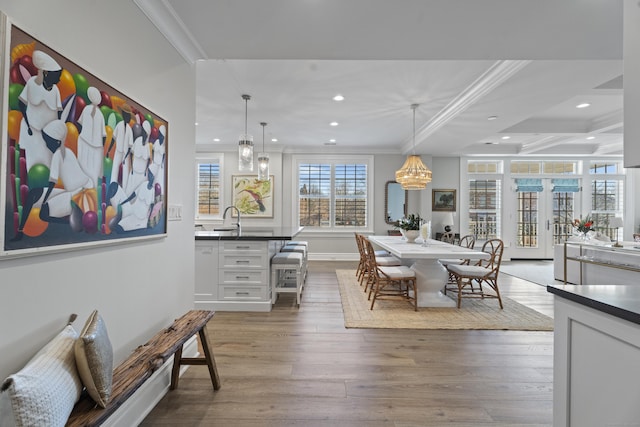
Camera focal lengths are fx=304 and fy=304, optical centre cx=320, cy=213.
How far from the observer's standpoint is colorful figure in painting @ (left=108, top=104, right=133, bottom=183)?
147cm

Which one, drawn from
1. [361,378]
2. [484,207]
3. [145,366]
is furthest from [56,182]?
[484,207]

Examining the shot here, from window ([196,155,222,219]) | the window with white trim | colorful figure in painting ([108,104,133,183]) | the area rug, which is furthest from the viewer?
the window with white trim

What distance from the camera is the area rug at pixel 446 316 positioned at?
3131mm

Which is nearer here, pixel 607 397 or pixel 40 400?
pixel 40 400

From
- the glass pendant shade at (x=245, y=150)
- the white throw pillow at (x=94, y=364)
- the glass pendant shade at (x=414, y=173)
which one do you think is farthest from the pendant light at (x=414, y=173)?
the white throw pillow at (x=94, y=364)

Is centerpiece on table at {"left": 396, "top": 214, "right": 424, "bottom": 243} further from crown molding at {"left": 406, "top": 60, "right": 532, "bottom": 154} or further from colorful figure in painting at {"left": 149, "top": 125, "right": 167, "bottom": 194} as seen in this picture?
colorful figure in painting at {"left": 149, "top": 125, "right": 167, "bottom": 194}

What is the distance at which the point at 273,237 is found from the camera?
3.48 meters

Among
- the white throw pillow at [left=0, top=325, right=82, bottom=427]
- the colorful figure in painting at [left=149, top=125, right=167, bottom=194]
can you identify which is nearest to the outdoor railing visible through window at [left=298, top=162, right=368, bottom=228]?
the colorful figure in painting at [left=149, top=125, right=167, bottom=194]

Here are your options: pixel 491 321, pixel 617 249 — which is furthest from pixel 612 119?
pixel 491 321

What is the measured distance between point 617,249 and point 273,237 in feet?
14.7

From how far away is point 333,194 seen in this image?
746 cm

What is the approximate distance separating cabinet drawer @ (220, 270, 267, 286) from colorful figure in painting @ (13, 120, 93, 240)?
2.44m

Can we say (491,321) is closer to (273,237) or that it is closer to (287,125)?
(273,237)

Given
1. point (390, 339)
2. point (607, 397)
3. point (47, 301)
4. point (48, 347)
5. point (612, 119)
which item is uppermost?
point (612, 119)
